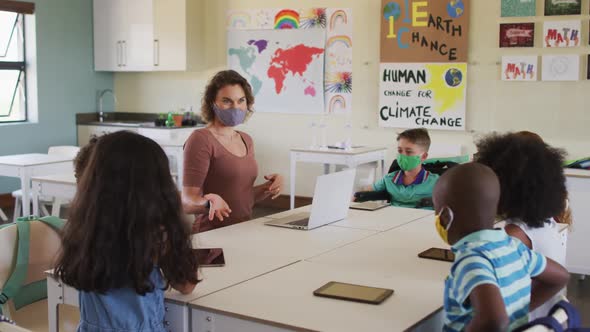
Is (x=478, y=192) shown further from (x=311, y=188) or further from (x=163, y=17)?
(x=163, y=17)

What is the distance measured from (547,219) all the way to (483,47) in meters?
4.34

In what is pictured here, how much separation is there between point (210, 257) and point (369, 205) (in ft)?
4.44

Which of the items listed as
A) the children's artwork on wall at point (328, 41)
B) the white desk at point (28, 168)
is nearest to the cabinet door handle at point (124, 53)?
the children's artwork on wall at point (328, 41)

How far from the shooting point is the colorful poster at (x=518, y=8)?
5770 millimetres

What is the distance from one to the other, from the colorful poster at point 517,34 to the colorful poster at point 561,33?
11 cm

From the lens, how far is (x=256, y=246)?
2.61m

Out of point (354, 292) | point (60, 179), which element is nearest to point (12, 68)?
point (60, 179)

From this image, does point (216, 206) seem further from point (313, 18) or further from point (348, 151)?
point (313, 18)

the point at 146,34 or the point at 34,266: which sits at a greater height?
the point at 146,34

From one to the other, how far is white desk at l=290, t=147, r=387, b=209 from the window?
312 cm

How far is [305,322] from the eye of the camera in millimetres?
1762

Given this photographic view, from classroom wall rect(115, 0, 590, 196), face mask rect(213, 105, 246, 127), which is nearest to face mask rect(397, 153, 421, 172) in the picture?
face mask rect(213, 105, 246, 127)

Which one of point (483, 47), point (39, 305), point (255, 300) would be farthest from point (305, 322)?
point (483, 47)

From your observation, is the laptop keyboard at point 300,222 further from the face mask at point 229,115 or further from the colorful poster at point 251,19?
the colorful poster at point 251,19
